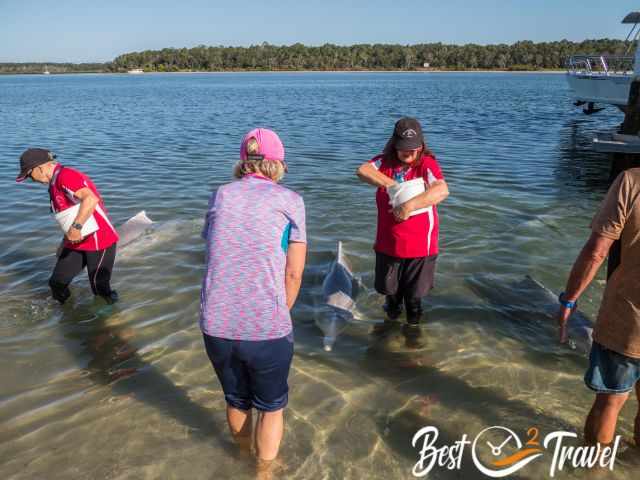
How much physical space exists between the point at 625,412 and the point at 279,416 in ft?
10.9

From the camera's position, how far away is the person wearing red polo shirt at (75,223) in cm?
513

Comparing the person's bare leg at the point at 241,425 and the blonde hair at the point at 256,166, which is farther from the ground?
the blonde hair at the point at 256,166

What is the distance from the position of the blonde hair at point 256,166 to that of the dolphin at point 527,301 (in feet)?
14.8

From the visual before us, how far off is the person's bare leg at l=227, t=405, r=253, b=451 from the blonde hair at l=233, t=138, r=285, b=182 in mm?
1708

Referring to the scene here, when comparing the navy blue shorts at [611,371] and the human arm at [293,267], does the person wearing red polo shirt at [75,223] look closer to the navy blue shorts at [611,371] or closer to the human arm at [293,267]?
the human arm at [293,267]

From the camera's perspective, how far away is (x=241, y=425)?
11.7 feet

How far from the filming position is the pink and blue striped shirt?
9.18ft

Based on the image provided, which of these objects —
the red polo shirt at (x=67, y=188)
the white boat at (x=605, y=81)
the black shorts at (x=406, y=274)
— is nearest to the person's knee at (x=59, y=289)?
the red polo shirt at (x=67, y=188)

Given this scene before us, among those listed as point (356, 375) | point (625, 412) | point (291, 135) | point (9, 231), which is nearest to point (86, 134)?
point (291, 135)

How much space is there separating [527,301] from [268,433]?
4.80m

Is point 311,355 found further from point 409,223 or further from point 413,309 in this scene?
point 409,223

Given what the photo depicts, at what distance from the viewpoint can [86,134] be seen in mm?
24516

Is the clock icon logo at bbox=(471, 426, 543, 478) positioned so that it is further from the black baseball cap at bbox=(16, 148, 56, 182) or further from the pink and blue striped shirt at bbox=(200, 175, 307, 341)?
the black baseball cap at bbox=(16, 148, 56, 182)

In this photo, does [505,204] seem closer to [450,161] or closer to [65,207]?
[450,161]
